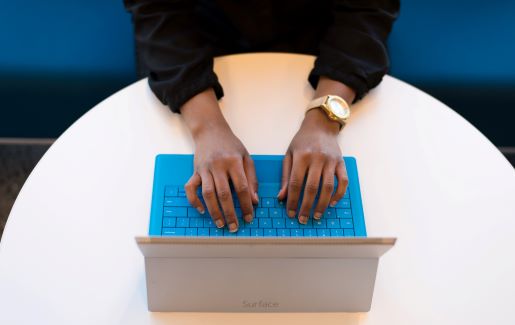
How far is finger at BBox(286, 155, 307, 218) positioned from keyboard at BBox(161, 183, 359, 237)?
0.04 ft

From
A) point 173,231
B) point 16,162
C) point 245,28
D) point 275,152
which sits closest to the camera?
point 173,231

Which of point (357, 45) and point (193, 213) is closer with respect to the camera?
point (193, 213)

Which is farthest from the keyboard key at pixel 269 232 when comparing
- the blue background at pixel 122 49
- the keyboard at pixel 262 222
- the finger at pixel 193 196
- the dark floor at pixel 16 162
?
the dark floor at pixel 16 162

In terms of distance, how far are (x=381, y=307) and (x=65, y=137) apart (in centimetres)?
60

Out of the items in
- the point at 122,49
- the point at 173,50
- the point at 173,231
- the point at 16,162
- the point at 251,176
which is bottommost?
the point at 173,231

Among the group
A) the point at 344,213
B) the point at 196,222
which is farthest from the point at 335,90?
the point at 196,222

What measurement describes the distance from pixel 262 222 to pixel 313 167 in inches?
5.2

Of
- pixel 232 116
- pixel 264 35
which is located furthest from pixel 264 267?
pixel 264 35

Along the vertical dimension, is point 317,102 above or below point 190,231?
above

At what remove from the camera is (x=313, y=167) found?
36.5 inches

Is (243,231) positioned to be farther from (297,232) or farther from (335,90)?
(335,90)

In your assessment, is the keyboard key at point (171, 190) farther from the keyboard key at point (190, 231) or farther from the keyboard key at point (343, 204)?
the keyboard key at point (343, 204)

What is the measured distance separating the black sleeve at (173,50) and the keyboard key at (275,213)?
0.94 feet

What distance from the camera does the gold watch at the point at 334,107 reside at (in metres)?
1.01
